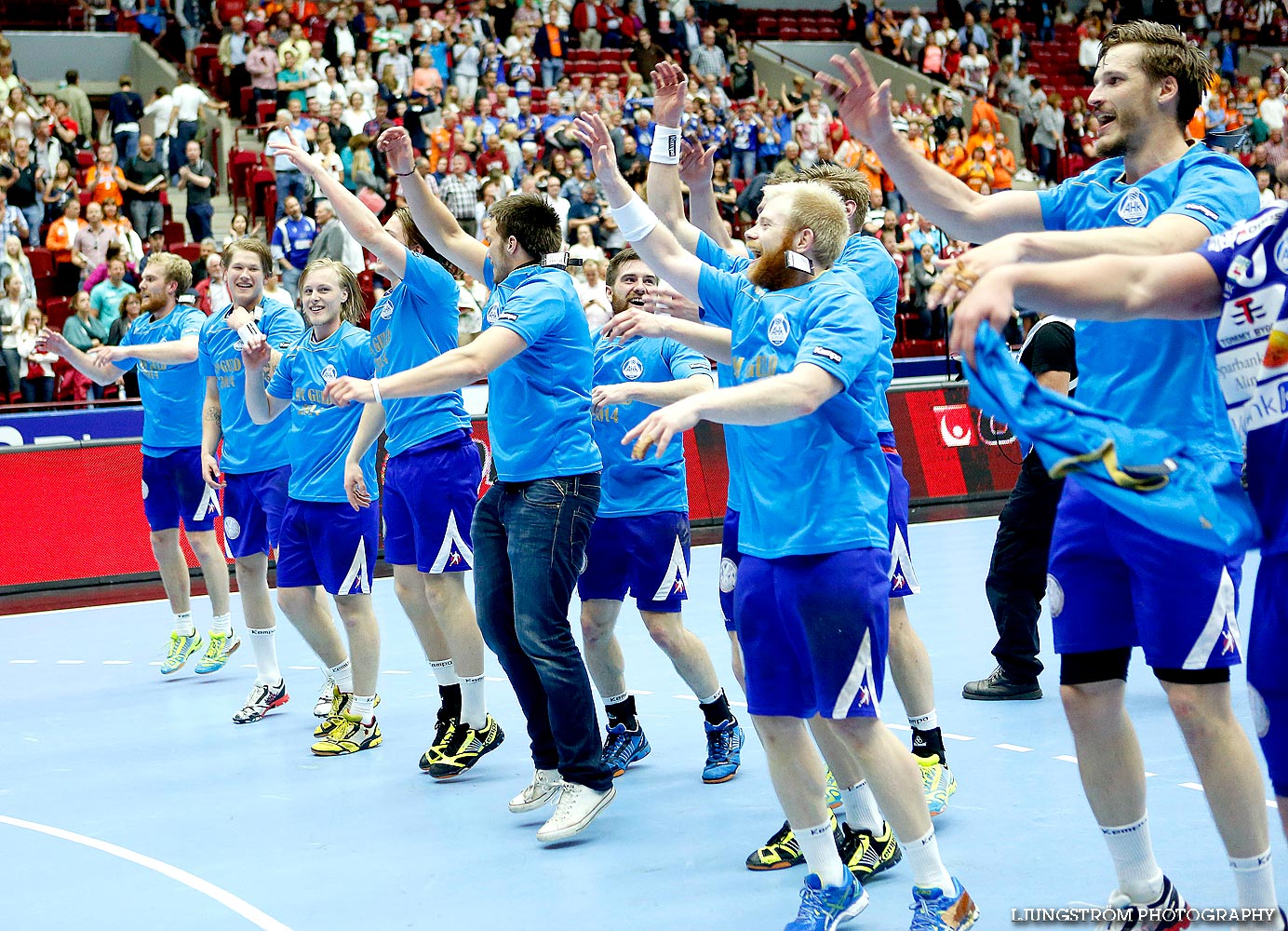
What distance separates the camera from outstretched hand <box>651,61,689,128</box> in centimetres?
514

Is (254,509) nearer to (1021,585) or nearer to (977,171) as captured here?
(1021,585)

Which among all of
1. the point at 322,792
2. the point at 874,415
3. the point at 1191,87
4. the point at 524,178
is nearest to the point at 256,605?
the point at 322,792

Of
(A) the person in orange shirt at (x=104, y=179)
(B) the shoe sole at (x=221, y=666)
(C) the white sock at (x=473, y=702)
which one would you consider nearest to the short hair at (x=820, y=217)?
(C) the white sock at (x=473, y=702)

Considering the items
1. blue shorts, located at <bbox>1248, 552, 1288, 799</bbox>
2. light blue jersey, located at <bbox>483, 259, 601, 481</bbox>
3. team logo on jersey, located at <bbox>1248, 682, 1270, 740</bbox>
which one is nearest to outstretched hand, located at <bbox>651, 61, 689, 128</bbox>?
light blue jersey, located at <bbox>483, 259, 601, 481</bbox>

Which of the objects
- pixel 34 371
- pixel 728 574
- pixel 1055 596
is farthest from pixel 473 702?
pixel 34 371

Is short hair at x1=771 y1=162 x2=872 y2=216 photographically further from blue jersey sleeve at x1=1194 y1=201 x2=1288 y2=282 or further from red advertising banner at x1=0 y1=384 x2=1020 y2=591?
Answer: red advertising banner at x1=0 y1=384 x2=1020 y2=591

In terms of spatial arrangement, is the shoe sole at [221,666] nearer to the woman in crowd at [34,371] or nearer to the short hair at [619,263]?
the short hair at [619,263]

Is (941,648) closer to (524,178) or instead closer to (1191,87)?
(1191,87)

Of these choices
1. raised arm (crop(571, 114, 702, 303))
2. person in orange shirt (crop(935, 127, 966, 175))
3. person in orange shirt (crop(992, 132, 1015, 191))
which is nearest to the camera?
raised arm (crop(571, 114, 702, 303))

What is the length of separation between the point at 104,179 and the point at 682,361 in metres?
12.8

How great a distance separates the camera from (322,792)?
5793 mm

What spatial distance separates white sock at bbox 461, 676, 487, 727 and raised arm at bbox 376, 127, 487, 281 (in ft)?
5.78

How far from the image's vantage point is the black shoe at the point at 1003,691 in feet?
21.9

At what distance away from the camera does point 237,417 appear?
755 cm
